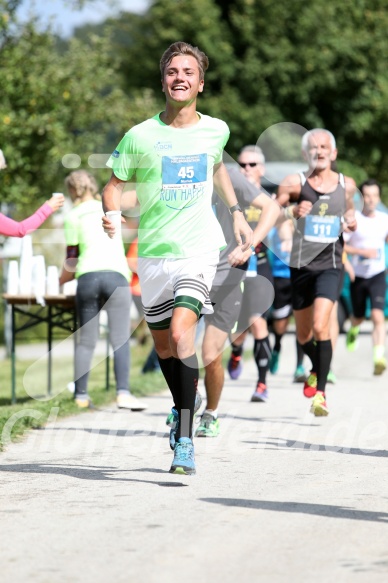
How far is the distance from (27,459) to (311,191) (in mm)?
3490

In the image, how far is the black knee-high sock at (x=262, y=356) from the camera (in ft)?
37.7

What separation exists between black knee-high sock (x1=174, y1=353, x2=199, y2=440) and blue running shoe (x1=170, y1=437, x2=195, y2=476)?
0.14 feet

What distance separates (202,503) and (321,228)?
4.38m

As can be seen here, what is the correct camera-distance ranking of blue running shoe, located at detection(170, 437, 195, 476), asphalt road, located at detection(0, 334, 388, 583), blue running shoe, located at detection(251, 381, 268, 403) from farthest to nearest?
blue running shoe, located at detection(251, 381, 268, 403) → blue running shoe, located at detection(170, 437, 195, 476) → asphalt road, located at detection(0, 334, 388, 583)

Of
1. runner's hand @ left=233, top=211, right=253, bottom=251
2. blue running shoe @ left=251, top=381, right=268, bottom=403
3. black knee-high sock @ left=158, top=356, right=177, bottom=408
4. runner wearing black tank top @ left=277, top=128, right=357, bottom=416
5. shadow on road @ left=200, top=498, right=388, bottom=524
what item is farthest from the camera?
blue running shoe @ left=251, top=381, right=268, bottom=403

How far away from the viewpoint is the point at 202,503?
19.5 feet

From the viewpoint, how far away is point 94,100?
21547 millimetres

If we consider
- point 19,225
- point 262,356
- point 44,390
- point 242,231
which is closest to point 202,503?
point 242,231

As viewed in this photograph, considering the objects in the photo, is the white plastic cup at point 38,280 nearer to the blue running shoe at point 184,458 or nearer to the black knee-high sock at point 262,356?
the black knee-high sock at point 262,356

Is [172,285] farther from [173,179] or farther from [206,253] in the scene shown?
[173,179]

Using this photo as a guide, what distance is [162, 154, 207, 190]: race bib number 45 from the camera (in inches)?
268

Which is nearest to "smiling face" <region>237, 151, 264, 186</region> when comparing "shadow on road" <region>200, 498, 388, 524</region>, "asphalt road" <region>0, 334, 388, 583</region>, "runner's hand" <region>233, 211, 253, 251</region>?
"asphalt road" <region>0, 334, 388, 583</region>

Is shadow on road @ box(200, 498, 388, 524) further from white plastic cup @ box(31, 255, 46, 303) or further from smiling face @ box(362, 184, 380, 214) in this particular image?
smiling face @ box(362, 184, 380, 214)

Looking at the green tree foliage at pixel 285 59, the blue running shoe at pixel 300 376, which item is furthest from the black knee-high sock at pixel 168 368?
the green tree foliage at pixel 285 59
